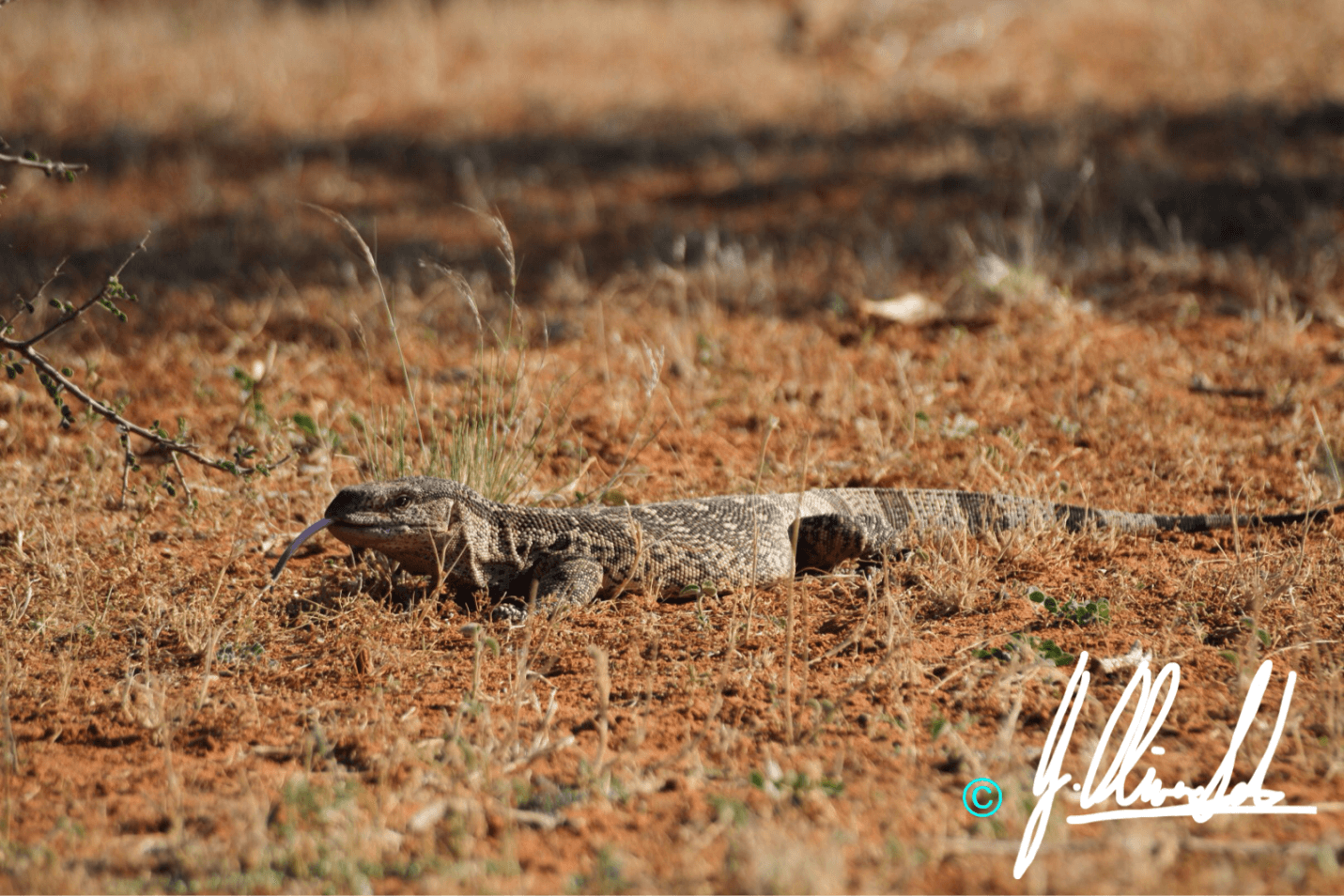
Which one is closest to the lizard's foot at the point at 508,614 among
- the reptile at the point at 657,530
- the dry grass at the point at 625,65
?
the reptile at the point at 657,530

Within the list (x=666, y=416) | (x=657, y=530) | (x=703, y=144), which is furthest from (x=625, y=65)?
(x=657, y=530)

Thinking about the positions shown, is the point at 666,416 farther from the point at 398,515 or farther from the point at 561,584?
the point at 398,515

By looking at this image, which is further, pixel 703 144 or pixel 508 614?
pixel 703 144

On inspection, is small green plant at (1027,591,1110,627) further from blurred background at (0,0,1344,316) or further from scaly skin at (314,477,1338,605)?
blurred background at (0,0,1344,316)

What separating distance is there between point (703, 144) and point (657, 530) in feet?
28.5

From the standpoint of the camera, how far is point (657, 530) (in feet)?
17.1

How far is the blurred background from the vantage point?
9500mm

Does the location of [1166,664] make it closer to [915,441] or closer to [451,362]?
[915,441]

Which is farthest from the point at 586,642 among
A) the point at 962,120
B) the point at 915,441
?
the point at 962,120

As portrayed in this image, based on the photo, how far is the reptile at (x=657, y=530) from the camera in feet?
15.8

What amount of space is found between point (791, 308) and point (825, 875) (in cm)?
639

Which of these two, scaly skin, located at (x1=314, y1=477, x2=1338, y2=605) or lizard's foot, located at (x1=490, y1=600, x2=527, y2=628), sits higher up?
scaly skin, located at (x1=314, y1=477, x2=1338, y2=605)
